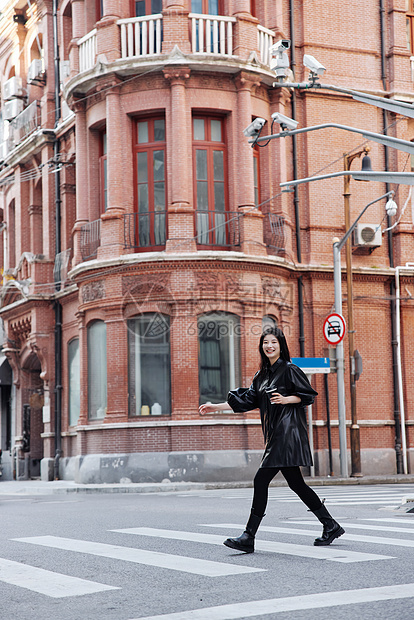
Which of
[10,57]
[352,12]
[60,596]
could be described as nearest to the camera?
[60,596]

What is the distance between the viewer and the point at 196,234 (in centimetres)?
2508

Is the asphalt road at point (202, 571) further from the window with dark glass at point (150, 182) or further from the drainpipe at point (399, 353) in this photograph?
the drainpipe at point (399, 353)

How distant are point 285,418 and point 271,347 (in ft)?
1.96

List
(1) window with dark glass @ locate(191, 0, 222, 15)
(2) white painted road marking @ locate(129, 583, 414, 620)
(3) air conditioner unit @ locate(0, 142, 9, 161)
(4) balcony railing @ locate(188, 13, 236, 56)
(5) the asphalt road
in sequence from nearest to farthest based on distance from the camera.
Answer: (2) white painted road marking @ locate(129, 583, 414, 620), (5) the asphalt road, (4) balcony railing @ locate(188, 13, 236, 56), (1) window with dark glass @ locate(191, 0, 222, 15), (3) air conditioner unit @ locate(0, 142, 9, 161)

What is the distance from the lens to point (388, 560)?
22.4 feet

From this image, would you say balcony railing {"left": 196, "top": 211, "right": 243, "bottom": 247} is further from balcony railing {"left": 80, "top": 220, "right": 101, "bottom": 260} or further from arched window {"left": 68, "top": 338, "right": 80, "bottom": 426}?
arched window {"left": 68, "top": 338, "right": 80, "bottom": 426}

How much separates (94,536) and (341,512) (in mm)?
4000

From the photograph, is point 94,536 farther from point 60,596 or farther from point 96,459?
point 96,459

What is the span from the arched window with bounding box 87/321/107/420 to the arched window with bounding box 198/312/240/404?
2.83m

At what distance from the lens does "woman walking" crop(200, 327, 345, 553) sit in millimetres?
7457

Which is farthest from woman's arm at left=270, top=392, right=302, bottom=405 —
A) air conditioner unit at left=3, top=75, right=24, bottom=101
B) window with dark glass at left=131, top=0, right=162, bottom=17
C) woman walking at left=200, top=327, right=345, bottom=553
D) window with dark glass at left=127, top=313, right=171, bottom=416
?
air conditioner unit at left=3, top=75, right=24, bottom=101

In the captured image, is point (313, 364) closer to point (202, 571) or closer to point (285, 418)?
point (285, 418)

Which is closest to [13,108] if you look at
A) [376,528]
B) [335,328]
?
[335,328]

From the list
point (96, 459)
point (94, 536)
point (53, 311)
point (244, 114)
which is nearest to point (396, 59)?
point (244, 114)
